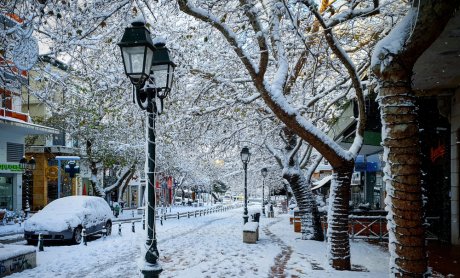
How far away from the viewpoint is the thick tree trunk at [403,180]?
5.41 m

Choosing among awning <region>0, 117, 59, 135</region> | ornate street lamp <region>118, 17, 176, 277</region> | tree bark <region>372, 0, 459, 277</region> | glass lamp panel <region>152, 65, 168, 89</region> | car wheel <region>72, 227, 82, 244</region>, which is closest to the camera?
tree bark <region>372, 0, 459, 277</region>

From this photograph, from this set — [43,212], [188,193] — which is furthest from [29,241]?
[188,193]

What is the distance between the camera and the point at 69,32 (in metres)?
8.15

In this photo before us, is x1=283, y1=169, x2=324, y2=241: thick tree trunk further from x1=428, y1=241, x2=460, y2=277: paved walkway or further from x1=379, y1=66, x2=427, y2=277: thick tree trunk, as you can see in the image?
x1=379, y1=66, x2=427, y2=277: thick tree trunk

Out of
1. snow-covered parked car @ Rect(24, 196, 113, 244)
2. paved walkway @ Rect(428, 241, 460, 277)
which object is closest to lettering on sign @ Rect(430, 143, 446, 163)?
paved walkway @ Rect(428, 241, 460, 277)

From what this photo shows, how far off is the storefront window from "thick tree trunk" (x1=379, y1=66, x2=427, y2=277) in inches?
1279

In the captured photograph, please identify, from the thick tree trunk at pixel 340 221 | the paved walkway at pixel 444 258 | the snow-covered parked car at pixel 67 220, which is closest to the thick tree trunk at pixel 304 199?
the paved walkway at pixel 444 258

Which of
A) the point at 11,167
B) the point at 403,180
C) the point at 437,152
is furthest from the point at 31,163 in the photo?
the point at 403,180

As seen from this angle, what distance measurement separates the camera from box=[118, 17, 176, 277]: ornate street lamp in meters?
5.72

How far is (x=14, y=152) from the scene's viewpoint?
3128 cm

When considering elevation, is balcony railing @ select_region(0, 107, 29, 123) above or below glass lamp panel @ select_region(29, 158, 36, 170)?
above

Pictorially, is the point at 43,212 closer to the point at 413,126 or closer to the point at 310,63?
the point at 310,63

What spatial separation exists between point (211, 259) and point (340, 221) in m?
4.27

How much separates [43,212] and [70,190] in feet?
95.7
